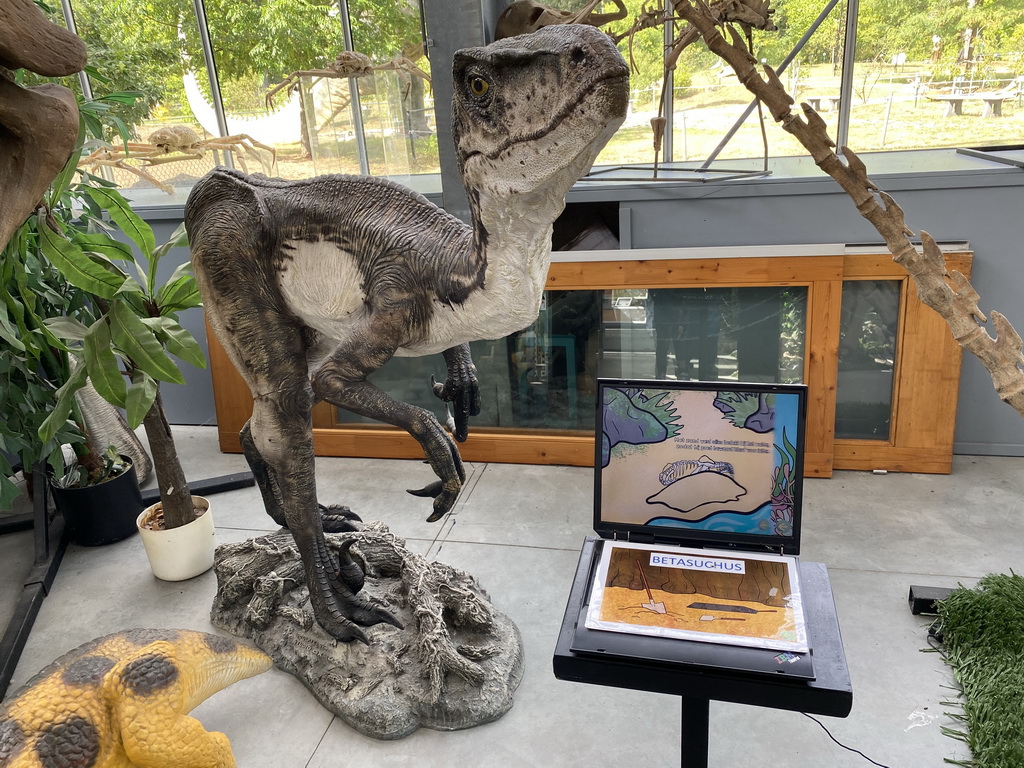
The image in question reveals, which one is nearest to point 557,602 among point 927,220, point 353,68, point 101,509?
point 101,509

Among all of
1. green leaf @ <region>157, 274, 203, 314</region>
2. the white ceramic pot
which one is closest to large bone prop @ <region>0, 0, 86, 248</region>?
green leaf @ <region>157, 274, 203, 314</region>

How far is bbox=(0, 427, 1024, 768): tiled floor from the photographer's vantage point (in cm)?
214

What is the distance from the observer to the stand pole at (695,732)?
5.00 ft

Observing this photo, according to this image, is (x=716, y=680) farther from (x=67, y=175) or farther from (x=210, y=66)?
(x=210, y=66)

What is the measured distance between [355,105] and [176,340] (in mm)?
3747

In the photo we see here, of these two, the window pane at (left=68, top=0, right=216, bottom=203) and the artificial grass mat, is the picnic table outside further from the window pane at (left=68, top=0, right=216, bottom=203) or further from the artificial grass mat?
the window pane at (left=68, top=0, right=216, bottom=203)

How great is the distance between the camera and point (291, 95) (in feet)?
18.8

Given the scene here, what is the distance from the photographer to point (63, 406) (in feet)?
8.25

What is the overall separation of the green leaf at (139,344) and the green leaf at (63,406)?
170mm

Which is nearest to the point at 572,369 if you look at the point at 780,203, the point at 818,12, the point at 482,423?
the point at 482,423

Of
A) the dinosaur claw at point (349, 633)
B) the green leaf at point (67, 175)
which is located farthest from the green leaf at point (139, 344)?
the dinosaur claw at point (349, 633)

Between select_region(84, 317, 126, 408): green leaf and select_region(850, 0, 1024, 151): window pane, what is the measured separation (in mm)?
4686

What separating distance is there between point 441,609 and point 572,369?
5.95 feet

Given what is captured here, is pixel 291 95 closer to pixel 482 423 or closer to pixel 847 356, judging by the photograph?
pixel 482 423
